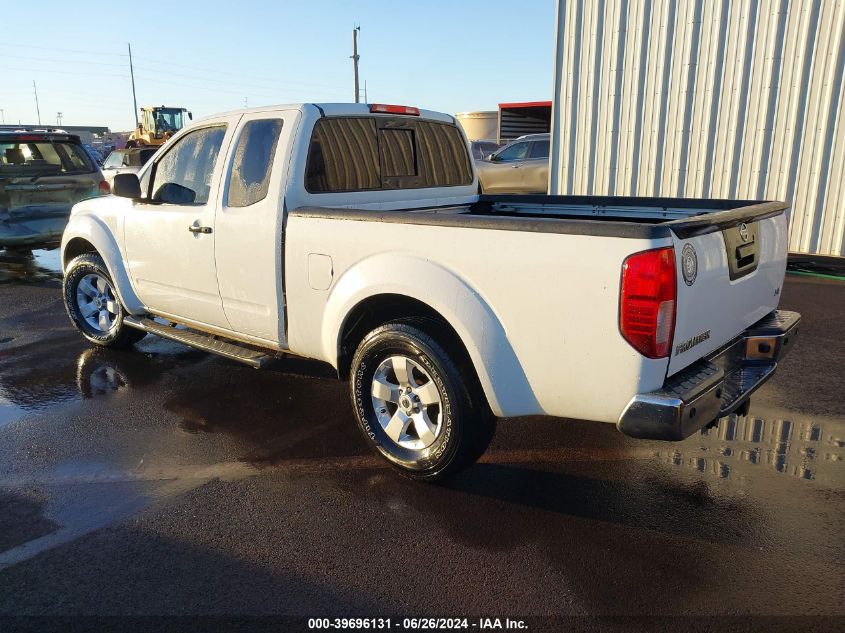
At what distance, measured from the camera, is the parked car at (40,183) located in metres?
8.99

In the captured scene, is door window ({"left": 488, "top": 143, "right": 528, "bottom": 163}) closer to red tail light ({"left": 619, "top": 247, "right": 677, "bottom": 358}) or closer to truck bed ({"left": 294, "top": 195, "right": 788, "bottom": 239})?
truck bed ({"left": 294, "top": 195, "right": 788, "bottom": 239})

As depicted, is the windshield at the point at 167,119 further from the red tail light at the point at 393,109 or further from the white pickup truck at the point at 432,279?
the red tail light at the point at 393,109

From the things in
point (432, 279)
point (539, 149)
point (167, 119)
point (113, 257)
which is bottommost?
point (113, 257)

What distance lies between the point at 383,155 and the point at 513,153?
12041 mm

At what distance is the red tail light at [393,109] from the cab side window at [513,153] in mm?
11579

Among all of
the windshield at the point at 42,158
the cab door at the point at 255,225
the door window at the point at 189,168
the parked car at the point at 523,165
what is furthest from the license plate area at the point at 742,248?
the parked car at the point at 523,165

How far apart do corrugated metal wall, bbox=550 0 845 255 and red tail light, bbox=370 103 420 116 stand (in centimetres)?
611

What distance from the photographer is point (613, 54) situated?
9875 millimetres

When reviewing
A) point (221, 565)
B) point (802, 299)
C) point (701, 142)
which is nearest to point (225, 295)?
point (221, 565)

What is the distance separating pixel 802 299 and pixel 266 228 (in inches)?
248

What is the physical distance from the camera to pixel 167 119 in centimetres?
3092

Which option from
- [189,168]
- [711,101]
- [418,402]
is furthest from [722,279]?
[711,101]

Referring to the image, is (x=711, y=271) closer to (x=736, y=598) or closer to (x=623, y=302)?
(x=623, y=302)

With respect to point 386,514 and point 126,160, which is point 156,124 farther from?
point 386,514
